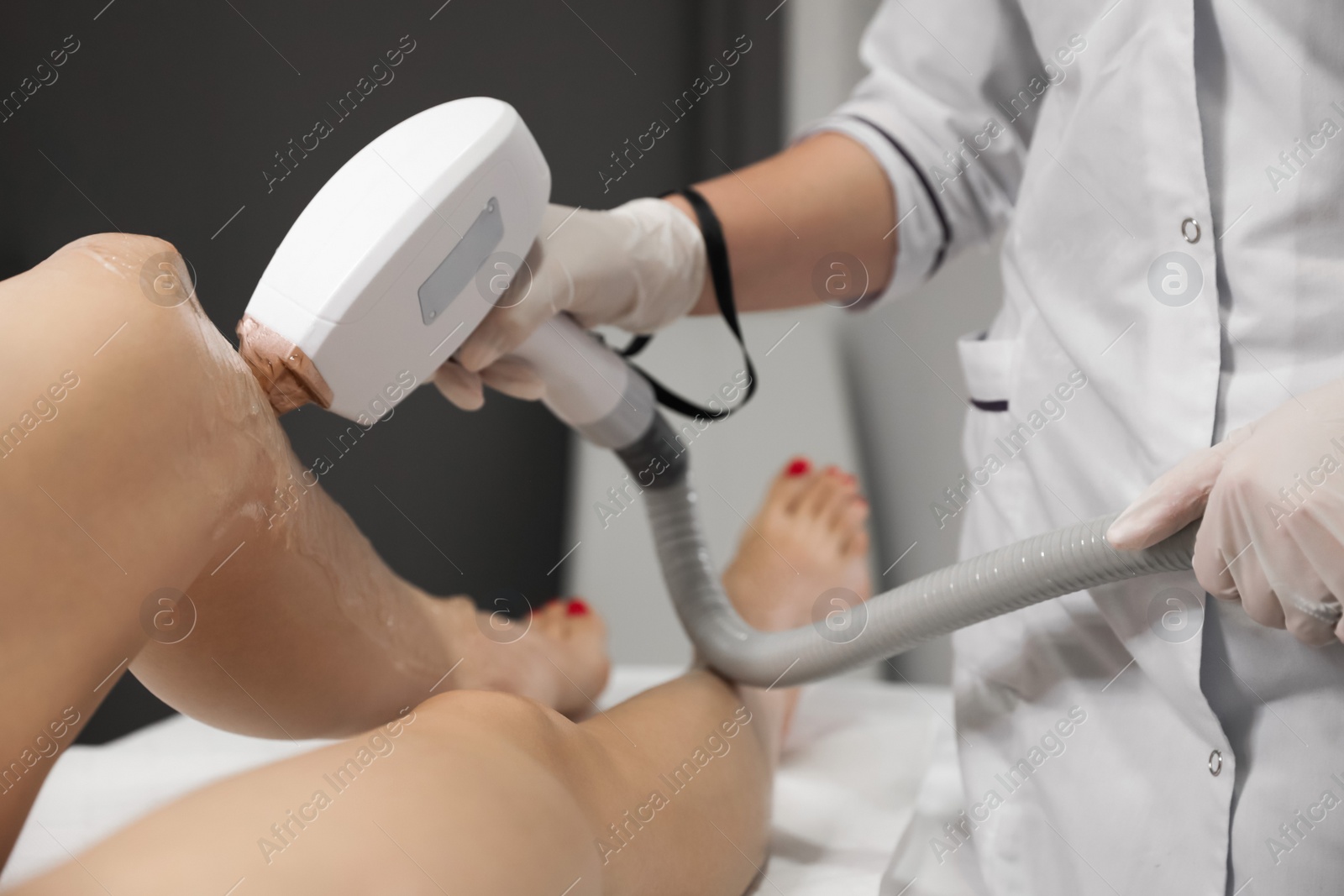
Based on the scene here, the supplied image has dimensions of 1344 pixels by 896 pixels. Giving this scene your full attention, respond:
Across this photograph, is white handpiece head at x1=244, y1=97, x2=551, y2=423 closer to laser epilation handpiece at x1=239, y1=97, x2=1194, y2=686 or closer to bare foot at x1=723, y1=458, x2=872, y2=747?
laser epilation handpiece at x1=239, y1=97, x2=1194, y2=686

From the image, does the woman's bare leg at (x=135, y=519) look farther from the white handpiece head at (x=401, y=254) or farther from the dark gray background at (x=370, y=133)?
the dark gray background at (x=370, y=133)

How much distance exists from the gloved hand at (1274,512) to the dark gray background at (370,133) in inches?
39.4

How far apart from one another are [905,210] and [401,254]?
546 mm

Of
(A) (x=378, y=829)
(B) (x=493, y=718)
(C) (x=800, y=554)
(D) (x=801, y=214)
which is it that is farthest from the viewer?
(C) (x=800, y=554)

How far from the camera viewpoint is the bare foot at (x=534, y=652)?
3.05 feet

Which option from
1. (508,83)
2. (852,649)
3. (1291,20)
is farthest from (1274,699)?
(508,83)

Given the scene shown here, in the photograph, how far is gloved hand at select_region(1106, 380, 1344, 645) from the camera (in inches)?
21.8

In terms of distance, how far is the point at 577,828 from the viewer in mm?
565

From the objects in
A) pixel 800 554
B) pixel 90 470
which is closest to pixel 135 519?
pixel 90 470

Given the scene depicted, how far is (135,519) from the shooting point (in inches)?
20.9

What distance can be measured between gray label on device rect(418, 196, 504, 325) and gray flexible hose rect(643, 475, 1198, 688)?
1.18 ft

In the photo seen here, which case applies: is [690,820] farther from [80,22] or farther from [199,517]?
[80,22]

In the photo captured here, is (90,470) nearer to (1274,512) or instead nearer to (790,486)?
(1274,512)

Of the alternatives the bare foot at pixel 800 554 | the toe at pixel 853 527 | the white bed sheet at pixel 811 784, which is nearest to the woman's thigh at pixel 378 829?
the white bed sheet at pixel 811 784
